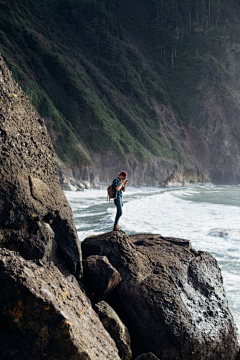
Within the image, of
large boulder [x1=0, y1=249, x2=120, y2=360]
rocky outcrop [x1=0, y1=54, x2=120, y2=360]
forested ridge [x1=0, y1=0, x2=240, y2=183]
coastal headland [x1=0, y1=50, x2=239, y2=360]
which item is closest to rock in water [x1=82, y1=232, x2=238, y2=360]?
coastal headland [x1=0, y1=50, x2=239, y2=360]

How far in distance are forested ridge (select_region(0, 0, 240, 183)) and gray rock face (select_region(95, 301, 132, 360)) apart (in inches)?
1757

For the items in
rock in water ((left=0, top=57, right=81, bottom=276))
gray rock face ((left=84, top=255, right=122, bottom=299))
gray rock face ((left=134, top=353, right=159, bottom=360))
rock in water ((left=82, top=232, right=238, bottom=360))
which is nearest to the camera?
gray rock face ((left=134, top=353, right=159, bottom=360))

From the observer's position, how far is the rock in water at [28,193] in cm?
471

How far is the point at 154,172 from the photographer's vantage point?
63.2 metres

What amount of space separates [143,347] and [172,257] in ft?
5.46

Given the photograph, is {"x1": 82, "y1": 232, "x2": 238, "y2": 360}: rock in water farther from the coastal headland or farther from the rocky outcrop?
the rocky outcrop

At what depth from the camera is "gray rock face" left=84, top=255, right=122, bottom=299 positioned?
16.8ft

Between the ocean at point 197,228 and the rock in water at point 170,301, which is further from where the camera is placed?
the ocean at point 197,228

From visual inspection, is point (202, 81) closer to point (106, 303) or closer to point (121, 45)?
point (121, 45)

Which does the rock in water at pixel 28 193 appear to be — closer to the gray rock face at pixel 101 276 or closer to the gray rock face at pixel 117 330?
the gray rock face at pixel 101 276

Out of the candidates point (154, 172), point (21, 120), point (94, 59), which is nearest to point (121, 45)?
point (94, 59)

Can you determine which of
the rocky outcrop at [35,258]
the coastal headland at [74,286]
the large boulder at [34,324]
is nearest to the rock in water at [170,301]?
the coastal headland at [74,286]

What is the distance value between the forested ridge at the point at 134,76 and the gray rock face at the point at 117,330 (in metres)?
44.6

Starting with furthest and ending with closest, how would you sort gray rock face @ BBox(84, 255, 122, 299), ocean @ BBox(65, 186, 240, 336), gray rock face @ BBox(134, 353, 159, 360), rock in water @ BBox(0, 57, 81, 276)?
1. ocean @ BBox(65, 186, 240, 336)
2. gray rock face @ BBox(84, 255, 122, 299)
3. rock in water @ BBox(0, 57, 81, 276)
4. gray rock face @ BBox(134, 353, 159, 360)
